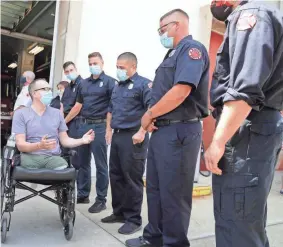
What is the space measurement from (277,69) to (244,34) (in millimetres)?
263

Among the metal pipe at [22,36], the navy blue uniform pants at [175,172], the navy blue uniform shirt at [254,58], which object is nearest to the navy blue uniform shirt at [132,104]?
the navy blue uniform pants at [175,172]

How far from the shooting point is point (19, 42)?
882 cm

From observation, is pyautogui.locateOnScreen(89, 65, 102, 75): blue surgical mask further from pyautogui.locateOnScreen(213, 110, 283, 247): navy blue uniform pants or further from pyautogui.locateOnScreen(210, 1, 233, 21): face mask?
pyautogui.locateOnScreen(213, 110, 283, 247): navy blue uniform pants

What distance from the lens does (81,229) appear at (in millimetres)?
3215

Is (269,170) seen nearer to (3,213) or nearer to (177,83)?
(177,83)

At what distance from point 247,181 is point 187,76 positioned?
0.99 metres

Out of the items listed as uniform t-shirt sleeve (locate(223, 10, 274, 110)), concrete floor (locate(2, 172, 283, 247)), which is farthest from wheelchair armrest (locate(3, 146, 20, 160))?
uniform t-shirt sleeve (locate(223, 10, 274, 110))

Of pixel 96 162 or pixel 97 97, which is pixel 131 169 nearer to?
pixel 96 162

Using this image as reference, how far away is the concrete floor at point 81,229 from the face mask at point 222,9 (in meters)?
2.02

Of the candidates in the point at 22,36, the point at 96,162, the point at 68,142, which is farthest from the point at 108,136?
the point at 22,36

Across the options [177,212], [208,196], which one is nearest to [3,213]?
[177,212]

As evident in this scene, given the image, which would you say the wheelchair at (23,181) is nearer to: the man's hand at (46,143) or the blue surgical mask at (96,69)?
the man's hand at (46,143)

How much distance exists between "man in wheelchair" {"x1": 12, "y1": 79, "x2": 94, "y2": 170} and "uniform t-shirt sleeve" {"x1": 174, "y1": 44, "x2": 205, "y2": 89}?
131cm

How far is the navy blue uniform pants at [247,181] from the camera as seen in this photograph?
1.57 meters
